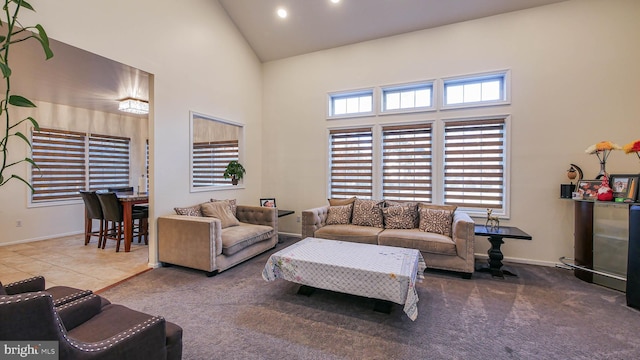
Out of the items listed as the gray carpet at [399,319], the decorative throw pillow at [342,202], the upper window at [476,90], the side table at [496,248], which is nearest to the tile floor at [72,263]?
the gray carpet at [399,319]

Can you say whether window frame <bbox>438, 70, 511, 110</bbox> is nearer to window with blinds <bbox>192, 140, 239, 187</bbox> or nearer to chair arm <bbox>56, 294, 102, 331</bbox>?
window with blinds <bbox>192, 140, 239, 187</bbox>

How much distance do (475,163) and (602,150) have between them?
139 centimetres

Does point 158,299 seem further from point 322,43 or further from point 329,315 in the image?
point 322,43

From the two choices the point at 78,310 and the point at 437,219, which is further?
the point at 437,219

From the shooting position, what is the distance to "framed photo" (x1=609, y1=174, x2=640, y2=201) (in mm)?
3072

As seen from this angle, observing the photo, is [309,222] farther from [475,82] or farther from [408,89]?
[475,82]

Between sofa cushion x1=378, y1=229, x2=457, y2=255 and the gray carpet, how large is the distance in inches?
14.4

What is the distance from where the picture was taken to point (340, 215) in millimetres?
4449

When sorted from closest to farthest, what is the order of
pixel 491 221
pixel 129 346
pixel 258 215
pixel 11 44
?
pixel 129 346 < pixel 11 44 < pixel 491 221 < pixel 258 215

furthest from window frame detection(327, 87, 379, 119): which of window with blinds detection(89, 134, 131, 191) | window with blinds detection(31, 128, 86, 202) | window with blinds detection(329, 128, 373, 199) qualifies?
window with blinds detection(31, 128, 86, 202)

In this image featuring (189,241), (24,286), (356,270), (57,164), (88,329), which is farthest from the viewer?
(57,164)

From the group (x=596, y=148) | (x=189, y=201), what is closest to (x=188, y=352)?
(x=189, y=201)

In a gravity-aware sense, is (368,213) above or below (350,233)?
above

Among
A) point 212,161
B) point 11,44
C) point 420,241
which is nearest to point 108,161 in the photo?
point 212,161
